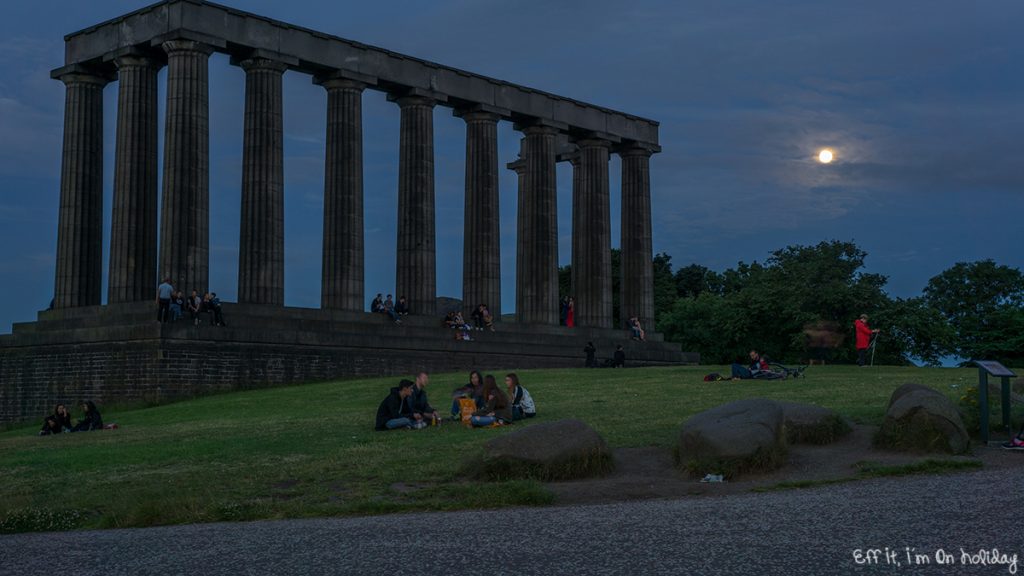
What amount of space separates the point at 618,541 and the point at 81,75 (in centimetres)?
5049

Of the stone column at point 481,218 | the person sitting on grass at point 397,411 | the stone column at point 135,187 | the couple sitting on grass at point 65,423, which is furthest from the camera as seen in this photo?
the stone column at point 481,218

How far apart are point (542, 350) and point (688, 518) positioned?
47.5 m

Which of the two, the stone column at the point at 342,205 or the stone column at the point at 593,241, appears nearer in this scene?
the stone column at the point at 342,205

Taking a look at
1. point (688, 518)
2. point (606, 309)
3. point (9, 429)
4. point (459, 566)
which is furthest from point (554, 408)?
point (606, 309)

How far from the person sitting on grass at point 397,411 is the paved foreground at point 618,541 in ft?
38.2

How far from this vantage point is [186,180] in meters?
53.2

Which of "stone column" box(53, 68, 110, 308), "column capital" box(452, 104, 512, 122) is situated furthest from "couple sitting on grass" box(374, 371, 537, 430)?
"column capital" box(452, 104, 512, 122)

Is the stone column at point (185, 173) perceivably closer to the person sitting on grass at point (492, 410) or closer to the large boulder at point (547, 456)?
the person sitting on grass at point (492, 410)

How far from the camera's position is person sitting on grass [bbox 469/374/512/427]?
28.8m

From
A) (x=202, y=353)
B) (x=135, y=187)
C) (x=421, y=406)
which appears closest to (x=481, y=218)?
(x=135, y=187)

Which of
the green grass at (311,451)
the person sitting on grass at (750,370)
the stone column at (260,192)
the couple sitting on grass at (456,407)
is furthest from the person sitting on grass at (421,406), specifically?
the stone column at (260,192)

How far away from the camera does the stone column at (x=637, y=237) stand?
75.1 metres

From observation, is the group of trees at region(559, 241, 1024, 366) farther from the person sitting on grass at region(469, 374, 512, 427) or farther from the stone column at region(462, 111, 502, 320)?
the person sitting on grass at region(469, 374, 512, 427)

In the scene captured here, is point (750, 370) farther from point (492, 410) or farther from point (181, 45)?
point (181, 45)
